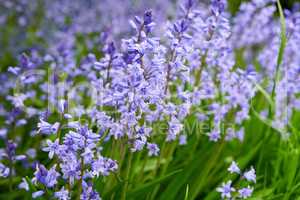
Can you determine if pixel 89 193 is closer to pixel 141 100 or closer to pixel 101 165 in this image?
pixel 101 165

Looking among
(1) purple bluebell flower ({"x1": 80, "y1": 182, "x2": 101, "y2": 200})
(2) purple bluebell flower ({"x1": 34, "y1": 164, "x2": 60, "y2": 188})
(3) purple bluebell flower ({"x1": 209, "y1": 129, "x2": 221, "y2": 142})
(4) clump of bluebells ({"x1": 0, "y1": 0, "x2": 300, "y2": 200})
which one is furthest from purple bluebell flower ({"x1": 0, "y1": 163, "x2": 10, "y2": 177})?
(3) purple bluebell flower ({"x1": 209, "y1": 129, "x2": 221, "y2": 142})

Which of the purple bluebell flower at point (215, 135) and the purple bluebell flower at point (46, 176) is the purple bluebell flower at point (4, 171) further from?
the purple bluebell flower at point (215, 135)

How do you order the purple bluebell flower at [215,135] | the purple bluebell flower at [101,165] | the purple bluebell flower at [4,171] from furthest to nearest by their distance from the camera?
the purple bluebell flower at [215,135] → the purple bluebell flower at [4,171] → the purple bluebell flower at [101,165]

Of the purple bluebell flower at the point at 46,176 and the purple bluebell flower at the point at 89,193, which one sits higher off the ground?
the purple bluebell flower at the point at 46,176

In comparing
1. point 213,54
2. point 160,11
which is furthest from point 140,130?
point 160,11

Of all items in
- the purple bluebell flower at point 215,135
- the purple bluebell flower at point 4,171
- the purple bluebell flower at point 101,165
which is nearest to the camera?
the purple bluebell flower at point 101,165

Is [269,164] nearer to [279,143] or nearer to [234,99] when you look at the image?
[279,143]

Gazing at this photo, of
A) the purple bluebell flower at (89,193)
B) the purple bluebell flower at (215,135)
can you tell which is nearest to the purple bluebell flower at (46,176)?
the purple bluebell flower at (89,193)

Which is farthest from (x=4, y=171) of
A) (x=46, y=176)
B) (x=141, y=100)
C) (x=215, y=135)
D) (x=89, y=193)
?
(x=215, y=135)
